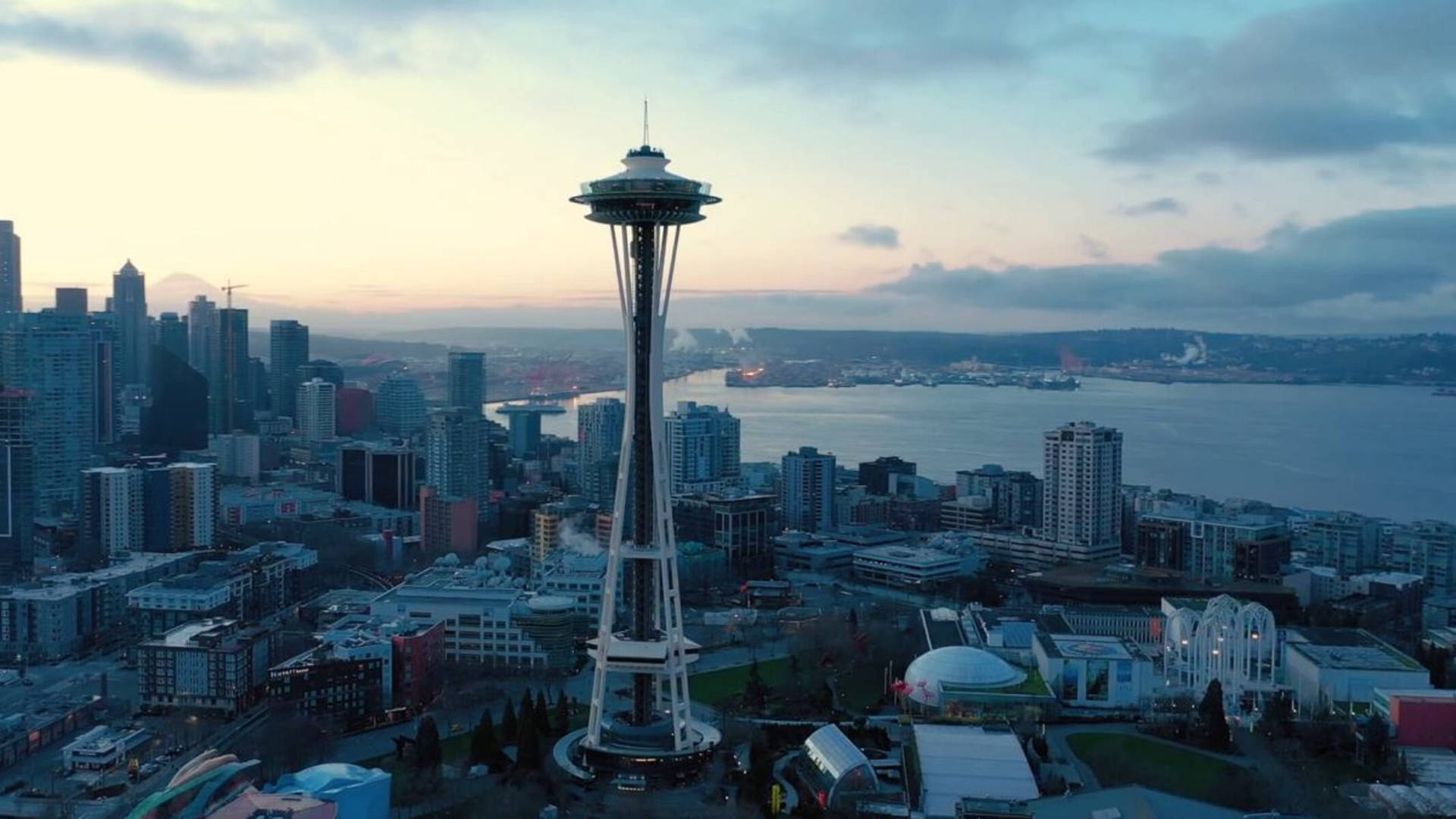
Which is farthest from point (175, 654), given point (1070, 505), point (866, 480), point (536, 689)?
point (866, 480)

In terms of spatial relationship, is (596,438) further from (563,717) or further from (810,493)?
(563,717)

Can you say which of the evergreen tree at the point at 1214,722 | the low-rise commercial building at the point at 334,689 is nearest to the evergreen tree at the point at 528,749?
the low-rise commercial building at the point at 334,689

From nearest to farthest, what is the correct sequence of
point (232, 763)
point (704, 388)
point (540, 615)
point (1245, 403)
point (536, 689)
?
1. point (232, 763)
2. point (536, 689)
3. point (540, 615)
4. point (1245, 403)
5. point (704, 388)

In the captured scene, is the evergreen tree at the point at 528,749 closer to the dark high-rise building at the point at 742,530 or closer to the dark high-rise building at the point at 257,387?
the dark high-rise building at the point at 742,530

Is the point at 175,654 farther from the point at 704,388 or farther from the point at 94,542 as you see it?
the point at 704,388

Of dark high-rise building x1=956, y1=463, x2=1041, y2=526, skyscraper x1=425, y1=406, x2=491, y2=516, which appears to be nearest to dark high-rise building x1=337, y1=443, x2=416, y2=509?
skyscraper x1=425, y1=406, x2=491, y2=516

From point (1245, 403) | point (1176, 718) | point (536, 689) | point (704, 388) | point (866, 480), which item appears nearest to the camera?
point (1176, 718)
